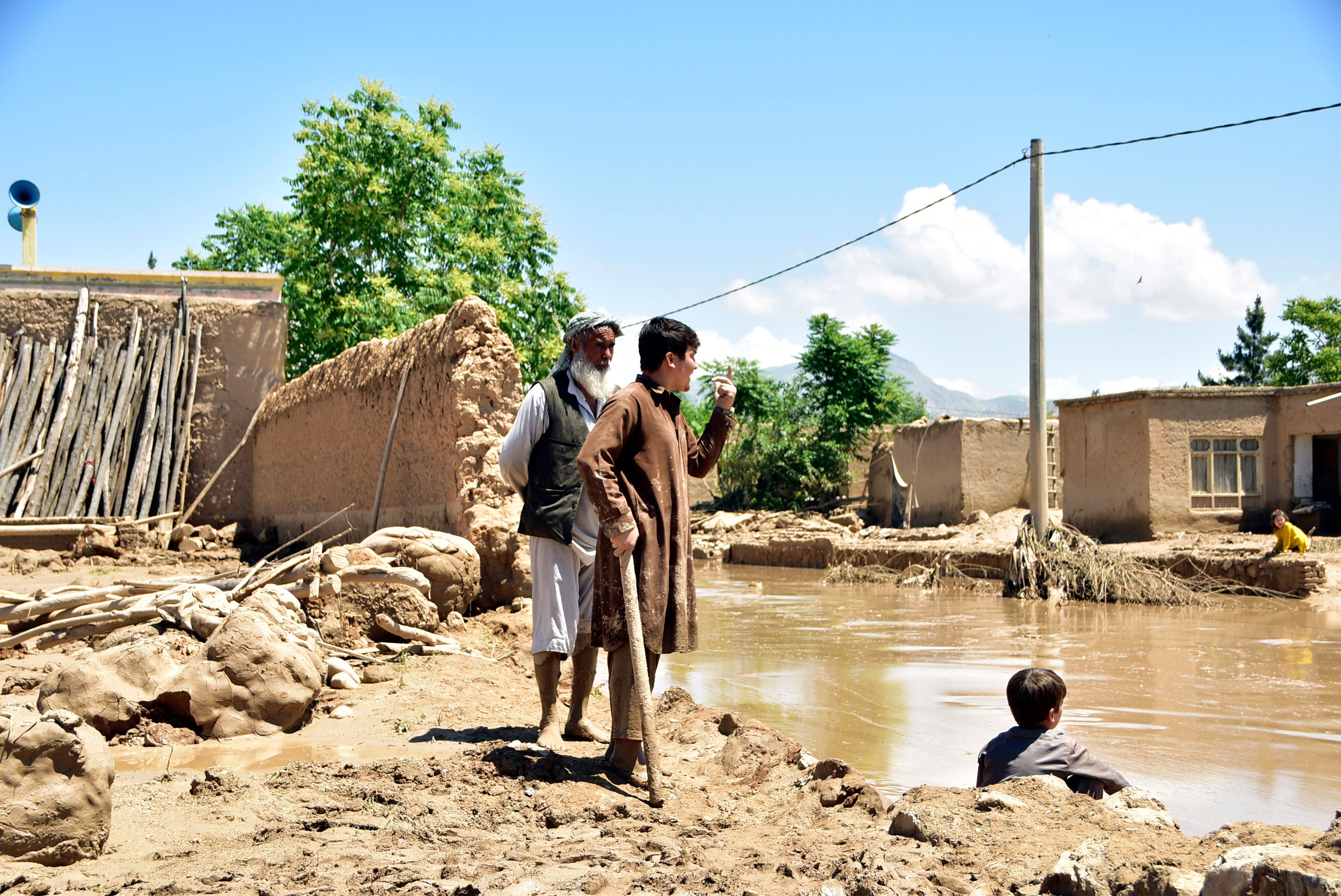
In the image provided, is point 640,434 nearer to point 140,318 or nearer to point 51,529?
point 51,529

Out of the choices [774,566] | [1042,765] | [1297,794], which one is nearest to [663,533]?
[1042,765]

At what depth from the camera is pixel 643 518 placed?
354cm

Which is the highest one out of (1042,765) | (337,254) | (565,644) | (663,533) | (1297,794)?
(337,254)

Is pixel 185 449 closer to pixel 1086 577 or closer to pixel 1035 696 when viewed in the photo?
pixel 1086 577

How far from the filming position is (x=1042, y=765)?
321cm

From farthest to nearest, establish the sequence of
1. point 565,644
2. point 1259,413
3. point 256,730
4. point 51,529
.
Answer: point 1259,413 < point 51,529 < point 256,730 < point 565,644

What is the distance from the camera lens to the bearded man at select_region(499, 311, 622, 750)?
3.92 m

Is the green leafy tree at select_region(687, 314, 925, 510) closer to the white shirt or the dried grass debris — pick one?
the dried grass debris

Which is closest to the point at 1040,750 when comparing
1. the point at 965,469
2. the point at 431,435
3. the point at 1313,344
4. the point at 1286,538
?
the point at 431,435

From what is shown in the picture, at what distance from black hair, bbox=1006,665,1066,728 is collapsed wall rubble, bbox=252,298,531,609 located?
4.03m

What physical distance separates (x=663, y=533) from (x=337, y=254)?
1777 centimetres

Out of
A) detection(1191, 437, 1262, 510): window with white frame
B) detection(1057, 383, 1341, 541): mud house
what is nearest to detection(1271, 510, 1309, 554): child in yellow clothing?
detection(1057, 383, 1341, 541): mud house

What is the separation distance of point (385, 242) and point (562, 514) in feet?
55.9

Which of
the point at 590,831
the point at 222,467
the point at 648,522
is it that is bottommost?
the point at 590,831
